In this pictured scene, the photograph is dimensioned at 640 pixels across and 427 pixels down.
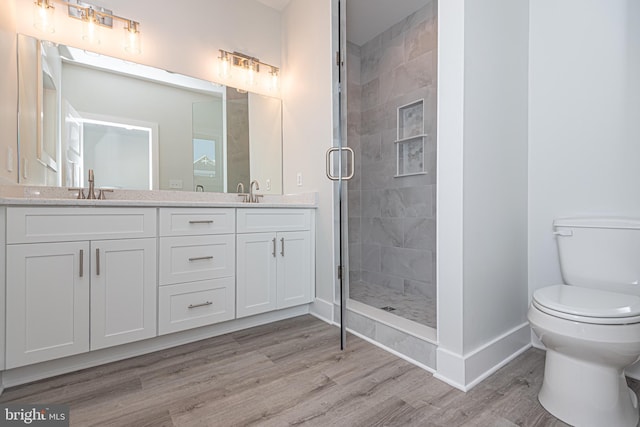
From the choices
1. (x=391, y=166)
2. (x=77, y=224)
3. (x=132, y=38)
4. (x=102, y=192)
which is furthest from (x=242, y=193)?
(x=391, y=166)

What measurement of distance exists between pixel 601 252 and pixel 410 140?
5.49 ft

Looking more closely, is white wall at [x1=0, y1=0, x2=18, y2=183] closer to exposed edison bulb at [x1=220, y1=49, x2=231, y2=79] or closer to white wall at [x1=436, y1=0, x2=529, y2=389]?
exposed edison bulb at [x1=220, y1=49, x2=231, y2=79]

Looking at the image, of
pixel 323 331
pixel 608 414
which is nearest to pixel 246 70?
pixel 323 331

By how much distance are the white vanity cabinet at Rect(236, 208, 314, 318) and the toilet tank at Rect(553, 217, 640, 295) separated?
1603 millimetres

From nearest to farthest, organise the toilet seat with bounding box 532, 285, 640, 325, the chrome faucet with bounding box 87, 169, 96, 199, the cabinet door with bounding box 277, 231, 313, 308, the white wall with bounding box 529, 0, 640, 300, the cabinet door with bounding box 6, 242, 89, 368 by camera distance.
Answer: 1. the toilet seat with bounding box 532, 285, 640, 325
2. the cabinet door with bounding box 6, 242, 89, 368
3. the white wall with bounding box 529, 0, 640, 300
4. the chrome faucet with bounding box 87, 169, 96, 199
5. the cabinet door with bounding box 277, 231, 313, 308

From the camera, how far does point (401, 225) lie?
2.88 meters

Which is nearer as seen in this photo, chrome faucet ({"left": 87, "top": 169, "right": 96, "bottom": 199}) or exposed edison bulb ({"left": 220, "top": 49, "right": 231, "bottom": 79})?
chrome faucet ({"left": 87, "top": 169, "right": 96, "bottom": 199})

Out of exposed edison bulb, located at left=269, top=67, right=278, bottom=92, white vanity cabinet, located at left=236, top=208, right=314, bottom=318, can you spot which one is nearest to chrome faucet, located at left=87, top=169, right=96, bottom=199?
white vanity cabinet, located at left=236, top=208, right=314, bottom=318

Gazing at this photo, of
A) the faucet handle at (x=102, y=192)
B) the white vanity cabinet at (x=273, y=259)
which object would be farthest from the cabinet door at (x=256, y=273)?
the faucet handle at (x=102, y=192)

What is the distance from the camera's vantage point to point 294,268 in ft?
7.56

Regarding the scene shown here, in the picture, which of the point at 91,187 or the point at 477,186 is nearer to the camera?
the point at 477,186

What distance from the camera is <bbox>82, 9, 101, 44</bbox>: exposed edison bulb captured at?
6.50 ft

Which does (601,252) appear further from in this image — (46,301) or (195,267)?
(46,301)

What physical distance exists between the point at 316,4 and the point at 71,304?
258cm
